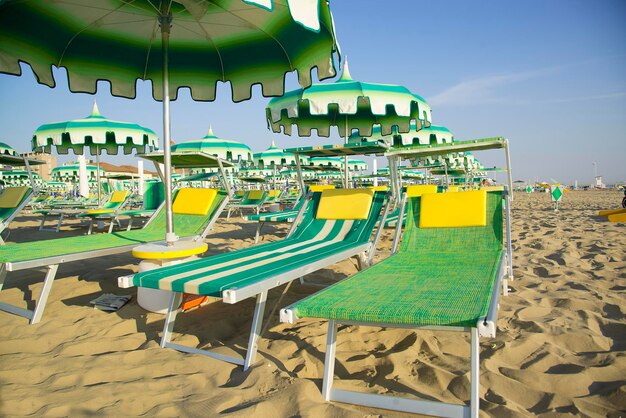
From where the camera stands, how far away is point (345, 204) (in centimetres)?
395

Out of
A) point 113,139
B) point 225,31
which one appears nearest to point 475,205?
point 225,31

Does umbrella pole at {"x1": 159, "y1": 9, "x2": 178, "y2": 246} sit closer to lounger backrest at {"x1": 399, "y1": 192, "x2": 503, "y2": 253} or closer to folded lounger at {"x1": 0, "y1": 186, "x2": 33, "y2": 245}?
lounger backrest at {"x1": 399, "y1": 192, "x2": 503, "y2": 253}

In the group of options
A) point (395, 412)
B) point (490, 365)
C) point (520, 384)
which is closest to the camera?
point (395, 412)

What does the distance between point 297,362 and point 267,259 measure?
78cm

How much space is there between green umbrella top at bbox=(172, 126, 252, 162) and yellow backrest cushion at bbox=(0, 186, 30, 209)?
14.2 feet

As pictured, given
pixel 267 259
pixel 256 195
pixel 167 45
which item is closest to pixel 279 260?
pixel 267 259

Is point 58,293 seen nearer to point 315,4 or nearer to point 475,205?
point 315,4

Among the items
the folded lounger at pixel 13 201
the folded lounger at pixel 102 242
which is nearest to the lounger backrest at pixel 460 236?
the folded lounger at pixel 102 242

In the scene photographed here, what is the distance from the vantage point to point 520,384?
5.68 feet

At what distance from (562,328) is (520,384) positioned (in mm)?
834

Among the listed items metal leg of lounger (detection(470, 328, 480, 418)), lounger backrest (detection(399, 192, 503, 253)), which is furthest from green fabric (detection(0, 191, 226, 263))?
metal leg of lounger (detection(470, 328, 480, 418))

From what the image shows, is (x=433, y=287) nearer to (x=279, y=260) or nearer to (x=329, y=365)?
(x=329, y=365)

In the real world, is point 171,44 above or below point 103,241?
above

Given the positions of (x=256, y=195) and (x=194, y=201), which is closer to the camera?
(x=194, y=201)
